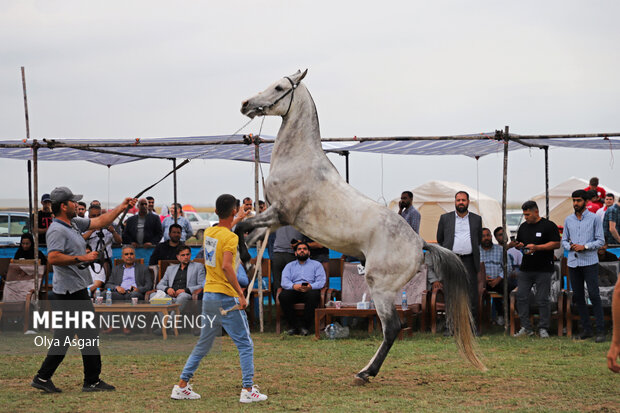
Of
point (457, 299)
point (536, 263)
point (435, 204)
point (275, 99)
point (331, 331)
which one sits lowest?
point (331, 331)

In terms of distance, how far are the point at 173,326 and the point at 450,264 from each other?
14.4ft

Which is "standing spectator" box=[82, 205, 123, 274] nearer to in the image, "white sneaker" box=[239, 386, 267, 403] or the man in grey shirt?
the man in grey shirt

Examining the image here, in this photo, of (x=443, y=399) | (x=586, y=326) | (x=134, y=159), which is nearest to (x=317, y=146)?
(x=443, y=399)

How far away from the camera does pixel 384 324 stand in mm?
6238

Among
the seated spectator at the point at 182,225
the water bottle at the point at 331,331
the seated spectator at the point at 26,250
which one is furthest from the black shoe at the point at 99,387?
the seated spectator at the point at 182,225

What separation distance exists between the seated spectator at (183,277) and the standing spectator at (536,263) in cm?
430

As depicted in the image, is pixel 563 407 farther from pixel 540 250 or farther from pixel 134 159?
pixel 134 159

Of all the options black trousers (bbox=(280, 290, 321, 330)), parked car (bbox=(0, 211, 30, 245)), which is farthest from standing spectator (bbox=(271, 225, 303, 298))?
parked car (bbox=(0, 211, 30, 245))

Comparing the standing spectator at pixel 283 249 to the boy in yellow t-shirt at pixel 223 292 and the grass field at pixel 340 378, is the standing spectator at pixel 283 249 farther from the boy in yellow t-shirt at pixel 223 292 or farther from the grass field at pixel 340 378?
the boy in yellow t-shirt at pixel 223 292

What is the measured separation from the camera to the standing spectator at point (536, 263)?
912 cm

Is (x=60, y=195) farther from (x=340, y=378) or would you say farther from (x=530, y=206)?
(x=530, y=206)

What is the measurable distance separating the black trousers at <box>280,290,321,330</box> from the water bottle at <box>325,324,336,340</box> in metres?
0.38

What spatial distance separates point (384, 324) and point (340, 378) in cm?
80

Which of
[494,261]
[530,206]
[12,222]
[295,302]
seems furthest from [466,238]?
[12,222]
